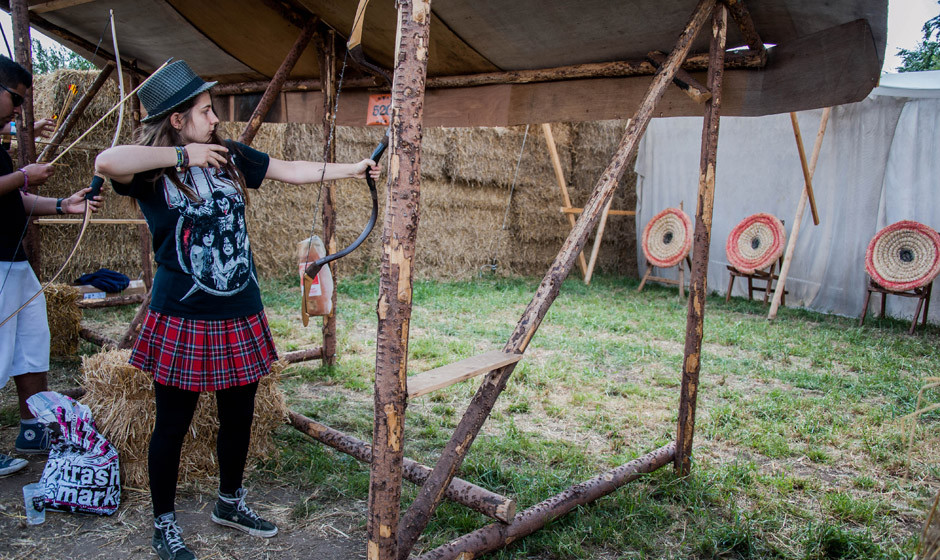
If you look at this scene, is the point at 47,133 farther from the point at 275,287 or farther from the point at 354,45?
the point at 275,287

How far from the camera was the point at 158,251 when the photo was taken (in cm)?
173

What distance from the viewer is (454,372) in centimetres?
160

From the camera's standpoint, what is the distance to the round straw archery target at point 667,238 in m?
8.07

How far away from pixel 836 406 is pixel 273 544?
3.29 metres

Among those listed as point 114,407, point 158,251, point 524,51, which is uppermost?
point 524,51

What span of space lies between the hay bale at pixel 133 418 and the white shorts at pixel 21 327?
0.25 metres

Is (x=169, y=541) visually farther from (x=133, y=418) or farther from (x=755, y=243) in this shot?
(x=755, y=243)

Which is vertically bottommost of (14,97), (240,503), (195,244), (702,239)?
(240,503)

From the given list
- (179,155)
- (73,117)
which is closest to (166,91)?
(179,155)

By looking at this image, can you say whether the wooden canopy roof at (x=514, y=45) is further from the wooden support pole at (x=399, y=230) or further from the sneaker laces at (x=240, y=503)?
the sneaker laces at (x=240, y=503)

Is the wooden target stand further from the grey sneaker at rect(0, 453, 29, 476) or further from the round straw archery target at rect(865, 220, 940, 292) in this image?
the round straw archery target at rect(865, 220, 940, 292)

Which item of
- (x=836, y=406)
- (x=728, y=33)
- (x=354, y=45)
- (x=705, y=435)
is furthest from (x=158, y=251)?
(x=836, y=406)

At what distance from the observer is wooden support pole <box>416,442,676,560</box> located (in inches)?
71.2

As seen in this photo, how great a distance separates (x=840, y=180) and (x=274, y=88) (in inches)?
254
